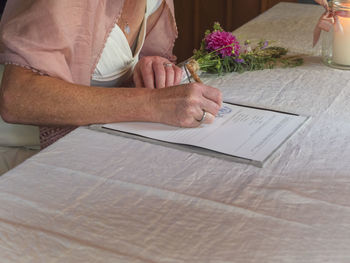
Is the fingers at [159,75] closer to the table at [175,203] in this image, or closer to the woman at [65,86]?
the woman at [65,86]

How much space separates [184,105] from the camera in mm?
1161

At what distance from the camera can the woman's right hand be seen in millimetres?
1164

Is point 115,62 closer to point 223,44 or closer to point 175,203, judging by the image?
point 223,44

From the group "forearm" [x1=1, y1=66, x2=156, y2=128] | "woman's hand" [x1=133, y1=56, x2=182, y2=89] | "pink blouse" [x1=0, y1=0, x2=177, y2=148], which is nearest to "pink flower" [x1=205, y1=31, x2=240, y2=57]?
"woman's hand" [x1=133, y1=56, x2=182, y2=89]

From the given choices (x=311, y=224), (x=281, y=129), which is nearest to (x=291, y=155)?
(x=281, y=129)

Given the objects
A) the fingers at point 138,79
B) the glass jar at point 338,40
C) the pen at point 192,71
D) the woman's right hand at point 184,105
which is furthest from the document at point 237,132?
the glass jar at point 338,40

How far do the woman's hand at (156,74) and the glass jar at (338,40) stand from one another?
1.46 feet

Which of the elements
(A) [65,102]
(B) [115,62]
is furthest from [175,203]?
(B) [115,62]

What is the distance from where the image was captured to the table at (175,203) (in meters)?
0.79

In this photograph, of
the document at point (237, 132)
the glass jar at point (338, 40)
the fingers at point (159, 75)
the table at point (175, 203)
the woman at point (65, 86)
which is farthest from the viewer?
the glass jar at point (338, 40)

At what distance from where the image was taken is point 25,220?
0.85m

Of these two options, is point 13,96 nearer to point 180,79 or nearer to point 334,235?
point 180,79

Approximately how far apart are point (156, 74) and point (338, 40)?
0.51m

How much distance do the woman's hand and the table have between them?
30cm
